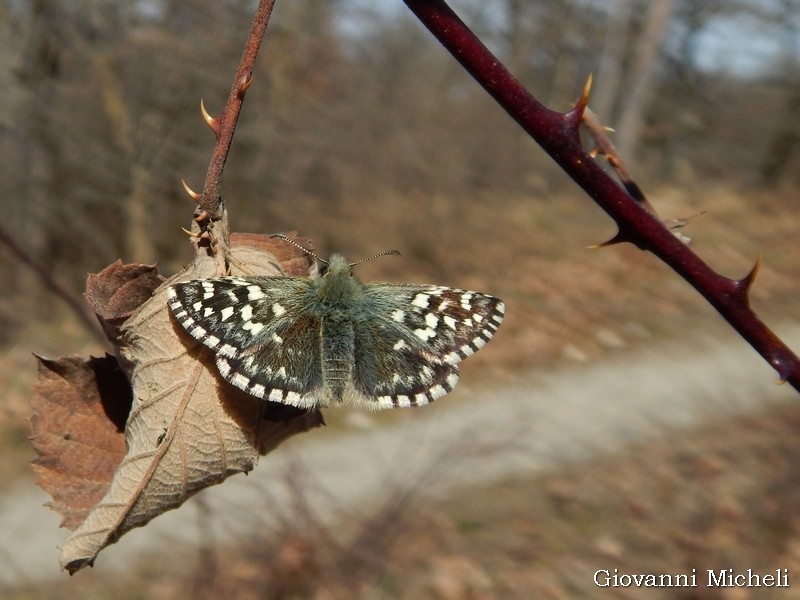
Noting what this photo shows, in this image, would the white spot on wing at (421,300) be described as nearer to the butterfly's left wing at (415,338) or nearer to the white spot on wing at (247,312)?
the butterfly's left wing at (415,338)

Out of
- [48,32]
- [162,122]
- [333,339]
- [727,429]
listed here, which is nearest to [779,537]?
[727,429]

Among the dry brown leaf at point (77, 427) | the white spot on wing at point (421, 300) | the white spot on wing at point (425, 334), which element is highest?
the white spot on wing at point (421, 300)

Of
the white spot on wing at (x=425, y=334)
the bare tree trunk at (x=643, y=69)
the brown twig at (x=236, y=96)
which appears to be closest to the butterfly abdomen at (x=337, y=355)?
the white spot on wing at (x=425, y=334)

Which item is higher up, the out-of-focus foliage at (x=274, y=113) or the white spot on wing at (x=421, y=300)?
the out-of-focus foliage at (x=274, y=113)

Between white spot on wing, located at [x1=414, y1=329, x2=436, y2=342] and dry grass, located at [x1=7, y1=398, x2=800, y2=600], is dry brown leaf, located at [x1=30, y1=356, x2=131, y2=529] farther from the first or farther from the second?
dry grass, located at [x1=7, y1=398, x2=800, y2=600]

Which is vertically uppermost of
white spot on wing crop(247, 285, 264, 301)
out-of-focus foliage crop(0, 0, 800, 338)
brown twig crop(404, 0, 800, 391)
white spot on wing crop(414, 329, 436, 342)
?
out-of-focus foliage crop(0, 0, 800, 338)

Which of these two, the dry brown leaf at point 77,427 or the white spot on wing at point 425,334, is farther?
the white spot on wing at point 425,334

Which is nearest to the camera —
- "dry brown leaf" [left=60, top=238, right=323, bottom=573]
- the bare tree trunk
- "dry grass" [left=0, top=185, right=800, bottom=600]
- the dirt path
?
"dry brown leaf" [left=60, top=238, right=323, bottom=573]

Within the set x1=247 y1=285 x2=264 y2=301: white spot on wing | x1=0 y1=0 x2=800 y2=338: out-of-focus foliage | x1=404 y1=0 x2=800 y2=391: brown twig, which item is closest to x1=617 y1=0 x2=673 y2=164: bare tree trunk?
x1=0 y1=0 x2=800 y2=338: out-of-focus foliage
